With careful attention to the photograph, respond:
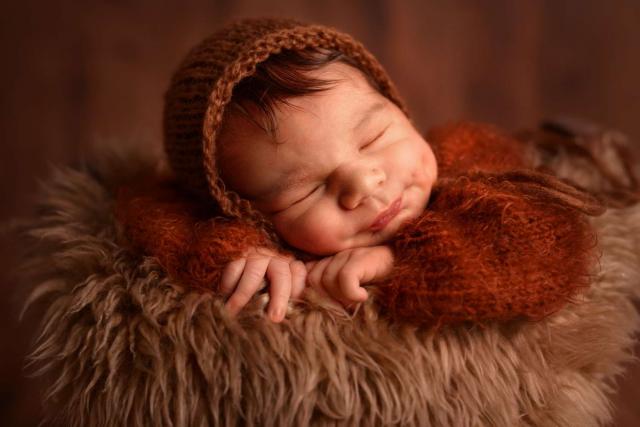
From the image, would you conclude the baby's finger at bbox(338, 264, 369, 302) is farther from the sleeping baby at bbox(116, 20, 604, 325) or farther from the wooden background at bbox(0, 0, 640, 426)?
the wooden background at bbox(0, 0, 640, 426)

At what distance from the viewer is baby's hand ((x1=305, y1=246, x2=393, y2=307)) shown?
743 mm

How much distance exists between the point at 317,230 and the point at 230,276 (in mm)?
131

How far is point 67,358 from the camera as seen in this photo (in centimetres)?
78

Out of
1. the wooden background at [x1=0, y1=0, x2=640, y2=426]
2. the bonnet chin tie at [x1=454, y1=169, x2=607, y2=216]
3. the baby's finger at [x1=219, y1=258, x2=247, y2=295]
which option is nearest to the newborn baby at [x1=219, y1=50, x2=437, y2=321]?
the baby's finger at [x1=219, y1=258, x2=247, y2=295]

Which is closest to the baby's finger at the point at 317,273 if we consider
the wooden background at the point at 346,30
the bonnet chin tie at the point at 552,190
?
the bonnet chin tie at the point at 552,190

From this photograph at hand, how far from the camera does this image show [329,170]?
0.83 meters

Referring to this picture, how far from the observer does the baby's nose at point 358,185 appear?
2.61 feet

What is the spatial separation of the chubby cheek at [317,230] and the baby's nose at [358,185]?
28 millimetres

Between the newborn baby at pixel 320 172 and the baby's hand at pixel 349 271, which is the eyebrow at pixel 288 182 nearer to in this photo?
the newborn baby at pixel 320 172

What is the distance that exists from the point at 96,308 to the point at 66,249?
17 cm

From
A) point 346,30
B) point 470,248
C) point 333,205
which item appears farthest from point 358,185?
point 346,30

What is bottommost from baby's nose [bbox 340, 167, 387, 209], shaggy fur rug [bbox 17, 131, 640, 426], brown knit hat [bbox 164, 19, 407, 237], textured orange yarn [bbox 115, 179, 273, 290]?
shaggy fur rug [bbox 17, 131, 640, 426]

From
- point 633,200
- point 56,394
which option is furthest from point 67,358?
point 633,200

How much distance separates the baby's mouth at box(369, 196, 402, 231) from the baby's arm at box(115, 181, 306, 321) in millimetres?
112
